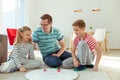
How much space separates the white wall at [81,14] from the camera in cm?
610

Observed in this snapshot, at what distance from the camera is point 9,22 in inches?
218

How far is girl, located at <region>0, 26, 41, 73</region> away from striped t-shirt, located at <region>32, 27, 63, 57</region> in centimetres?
13

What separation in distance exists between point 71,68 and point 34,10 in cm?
377

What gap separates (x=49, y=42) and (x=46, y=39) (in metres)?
0.06

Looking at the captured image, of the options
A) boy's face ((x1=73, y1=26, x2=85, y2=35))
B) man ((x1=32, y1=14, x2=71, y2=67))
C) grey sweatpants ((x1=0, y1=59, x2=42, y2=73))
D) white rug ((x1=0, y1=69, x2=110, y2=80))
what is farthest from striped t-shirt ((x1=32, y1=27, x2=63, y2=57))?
white rug ((x1=0, y1=69, x2=110, y2=80))

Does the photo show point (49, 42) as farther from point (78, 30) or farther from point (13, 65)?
point (13, 65)

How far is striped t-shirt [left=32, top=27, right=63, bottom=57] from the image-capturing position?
275 cm

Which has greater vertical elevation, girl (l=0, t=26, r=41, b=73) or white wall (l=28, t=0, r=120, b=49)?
white wall (l=28, t=0, r=120, b=49)

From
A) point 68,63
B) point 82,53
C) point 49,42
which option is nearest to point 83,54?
point 82,53

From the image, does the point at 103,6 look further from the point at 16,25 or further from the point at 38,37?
the point at 38,37

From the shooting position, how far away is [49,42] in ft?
9.19

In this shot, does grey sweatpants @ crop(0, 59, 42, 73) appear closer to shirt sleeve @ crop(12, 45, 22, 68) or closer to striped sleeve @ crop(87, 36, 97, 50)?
shirt sleeve @ crop(12, 45, 22, 68)

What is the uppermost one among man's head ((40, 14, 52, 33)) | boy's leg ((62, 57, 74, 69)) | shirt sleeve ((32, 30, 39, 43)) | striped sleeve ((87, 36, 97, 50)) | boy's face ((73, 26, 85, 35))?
man's head ((40, 14, 52, 33))

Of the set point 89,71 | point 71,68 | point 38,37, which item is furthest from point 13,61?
point 89,71
